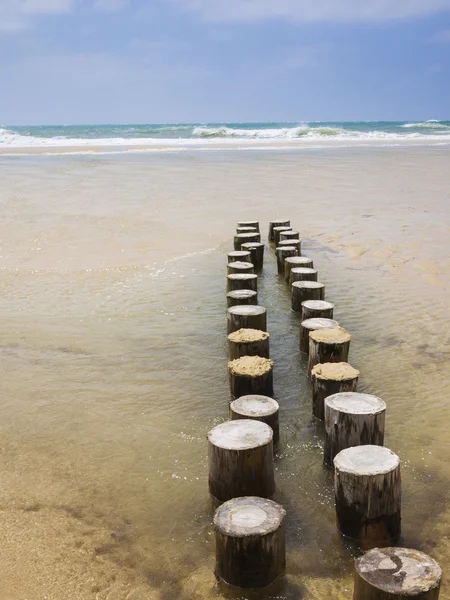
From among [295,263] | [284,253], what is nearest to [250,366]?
[295,263]

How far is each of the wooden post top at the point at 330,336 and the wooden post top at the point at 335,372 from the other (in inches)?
14.5

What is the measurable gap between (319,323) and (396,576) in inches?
115

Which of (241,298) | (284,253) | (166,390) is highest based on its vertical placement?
(284,253)

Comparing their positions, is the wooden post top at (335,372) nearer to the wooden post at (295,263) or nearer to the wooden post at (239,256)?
the wooden post at (295,263)

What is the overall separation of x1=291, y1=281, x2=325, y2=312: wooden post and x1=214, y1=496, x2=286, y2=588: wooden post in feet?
12.1

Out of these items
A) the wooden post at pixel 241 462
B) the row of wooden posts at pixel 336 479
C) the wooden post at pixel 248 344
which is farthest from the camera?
the wooden post at pixel 248 344

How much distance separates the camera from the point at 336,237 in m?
10.2

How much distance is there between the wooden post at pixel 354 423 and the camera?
337 cm

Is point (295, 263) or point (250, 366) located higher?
point (295, 263)

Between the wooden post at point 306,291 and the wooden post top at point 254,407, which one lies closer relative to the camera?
the wooden post top at point 254,407

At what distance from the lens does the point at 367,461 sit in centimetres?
291

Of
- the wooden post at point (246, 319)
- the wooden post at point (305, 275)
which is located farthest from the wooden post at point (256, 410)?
the wooden post at point (305, 275)

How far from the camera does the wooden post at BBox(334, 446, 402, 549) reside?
2.84m

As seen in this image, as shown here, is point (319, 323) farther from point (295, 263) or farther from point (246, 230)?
point (246, 230)
